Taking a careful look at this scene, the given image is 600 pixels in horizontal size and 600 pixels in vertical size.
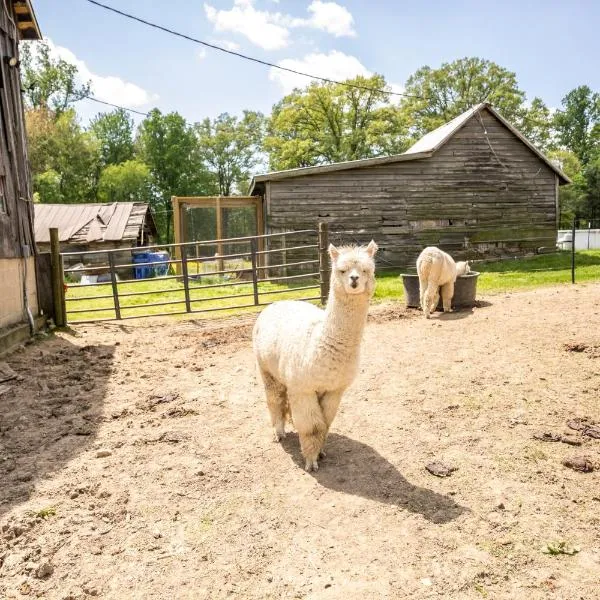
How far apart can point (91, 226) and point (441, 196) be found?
16415 mm

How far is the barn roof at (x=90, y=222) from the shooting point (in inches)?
890

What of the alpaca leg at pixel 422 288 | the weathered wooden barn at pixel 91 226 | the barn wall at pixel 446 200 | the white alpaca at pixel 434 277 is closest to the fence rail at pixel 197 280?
the weathered wooden barn at pixel 91 226

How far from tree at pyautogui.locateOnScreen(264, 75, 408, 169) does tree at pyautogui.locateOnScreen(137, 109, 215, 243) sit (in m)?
11.2

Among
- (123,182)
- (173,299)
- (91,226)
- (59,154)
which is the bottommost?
(173,299)

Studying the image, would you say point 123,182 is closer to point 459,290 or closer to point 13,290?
point 13,290

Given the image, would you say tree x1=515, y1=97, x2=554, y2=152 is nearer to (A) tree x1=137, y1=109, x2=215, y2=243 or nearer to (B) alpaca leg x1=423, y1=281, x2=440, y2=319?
(A) tree x1=137, y1=109, x2=215, y2=243

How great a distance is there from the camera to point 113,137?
49000 mm

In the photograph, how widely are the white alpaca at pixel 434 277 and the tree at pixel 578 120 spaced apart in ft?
176

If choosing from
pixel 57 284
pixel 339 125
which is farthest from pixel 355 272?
pixel 339 125

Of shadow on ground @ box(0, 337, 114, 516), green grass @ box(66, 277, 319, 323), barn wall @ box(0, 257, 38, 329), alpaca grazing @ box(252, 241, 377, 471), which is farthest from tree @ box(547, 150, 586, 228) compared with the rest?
alpaca grazing @ box(252, 241, 377, 471)

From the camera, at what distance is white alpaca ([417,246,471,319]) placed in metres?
8.57

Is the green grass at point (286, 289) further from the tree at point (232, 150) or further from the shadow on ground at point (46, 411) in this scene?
the tree at point (232, 150)

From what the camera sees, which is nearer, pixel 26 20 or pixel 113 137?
pixel 26 20

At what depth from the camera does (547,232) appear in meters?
19.3
